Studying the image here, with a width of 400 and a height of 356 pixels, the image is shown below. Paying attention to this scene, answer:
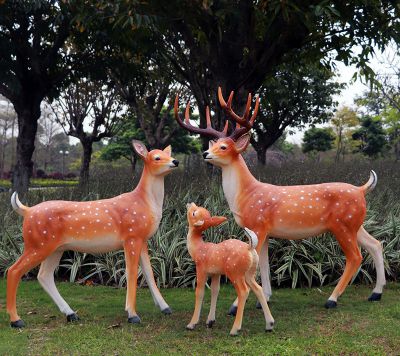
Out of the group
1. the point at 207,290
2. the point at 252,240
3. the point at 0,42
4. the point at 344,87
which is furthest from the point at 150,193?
the point at 344,87

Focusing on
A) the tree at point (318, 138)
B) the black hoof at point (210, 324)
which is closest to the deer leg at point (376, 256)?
the black hoof at point (210, 324)

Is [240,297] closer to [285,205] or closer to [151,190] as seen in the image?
[285,205]

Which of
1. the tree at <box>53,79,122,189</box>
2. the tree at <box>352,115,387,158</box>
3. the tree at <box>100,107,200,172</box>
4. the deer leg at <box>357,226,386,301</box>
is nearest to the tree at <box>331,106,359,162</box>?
the tree at <box>352,115,387,158</box>

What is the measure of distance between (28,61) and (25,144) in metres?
2.00

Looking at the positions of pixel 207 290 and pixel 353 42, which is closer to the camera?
pixel 207 290

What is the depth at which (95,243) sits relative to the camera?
14.3 feet

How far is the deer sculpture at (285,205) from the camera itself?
4.65 metres

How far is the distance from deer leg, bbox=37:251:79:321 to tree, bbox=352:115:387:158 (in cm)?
3310

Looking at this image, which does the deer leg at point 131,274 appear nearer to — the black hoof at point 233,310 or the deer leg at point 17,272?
the deer leg at point 17,272

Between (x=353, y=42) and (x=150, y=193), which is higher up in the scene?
(x=353, y=42)

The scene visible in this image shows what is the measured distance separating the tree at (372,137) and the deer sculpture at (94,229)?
1285 inches

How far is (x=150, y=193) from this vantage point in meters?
4.59

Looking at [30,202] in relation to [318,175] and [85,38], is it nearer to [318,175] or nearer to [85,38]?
[85,38]

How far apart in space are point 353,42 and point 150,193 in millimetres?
6378
